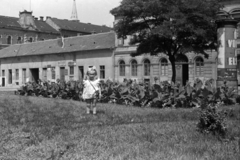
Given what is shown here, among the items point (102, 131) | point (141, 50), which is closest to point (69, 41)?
point (141, 50)

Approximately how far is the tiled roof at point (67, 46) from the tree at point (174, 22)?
1783cm

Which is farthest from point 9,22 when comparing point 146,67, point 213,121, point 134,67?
point 213,121

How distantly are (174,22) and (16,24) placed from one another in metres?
58.1

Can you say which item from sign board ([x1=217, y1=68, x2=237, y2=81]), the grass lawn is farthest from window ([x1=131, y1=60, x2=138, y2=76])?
the grass lawn

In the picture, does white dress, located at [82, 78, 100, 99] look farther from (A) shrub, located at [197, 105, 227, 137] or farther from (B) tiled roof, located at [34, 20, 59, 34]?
(B) tiled roof, located at [34, 20, 59, 34]

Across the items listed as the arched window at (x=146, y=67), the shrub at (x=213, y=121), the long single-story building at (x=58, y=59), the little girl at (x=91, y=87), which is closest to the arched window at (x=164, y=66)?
the arched window at (x=146, y=67)

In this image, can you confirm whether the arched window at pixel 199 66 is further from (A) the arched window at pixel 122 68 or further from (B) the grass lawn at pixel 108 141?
(B) the grass lawn at pixel 108 141

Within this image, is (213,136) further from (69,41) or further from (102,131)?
(69,41)

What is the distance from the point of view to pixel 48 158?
18.9 ft

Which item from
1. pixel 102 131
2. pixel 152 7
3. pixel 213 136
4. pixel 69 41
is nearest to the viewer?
pixel 213 136

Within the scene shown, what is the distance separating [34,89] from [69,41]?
2580 centimetres

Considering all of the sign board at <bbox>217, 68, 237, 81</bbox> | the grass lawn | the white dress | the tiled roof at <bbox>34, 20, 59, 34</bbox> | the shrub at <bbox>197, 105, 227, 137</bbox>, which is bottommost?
the grass lawn

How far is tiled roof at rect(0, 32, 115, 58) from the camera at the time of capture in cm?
4262

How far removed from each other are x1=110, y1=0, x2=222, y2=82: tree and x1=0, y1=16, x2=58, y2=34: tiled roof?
2058 inches
